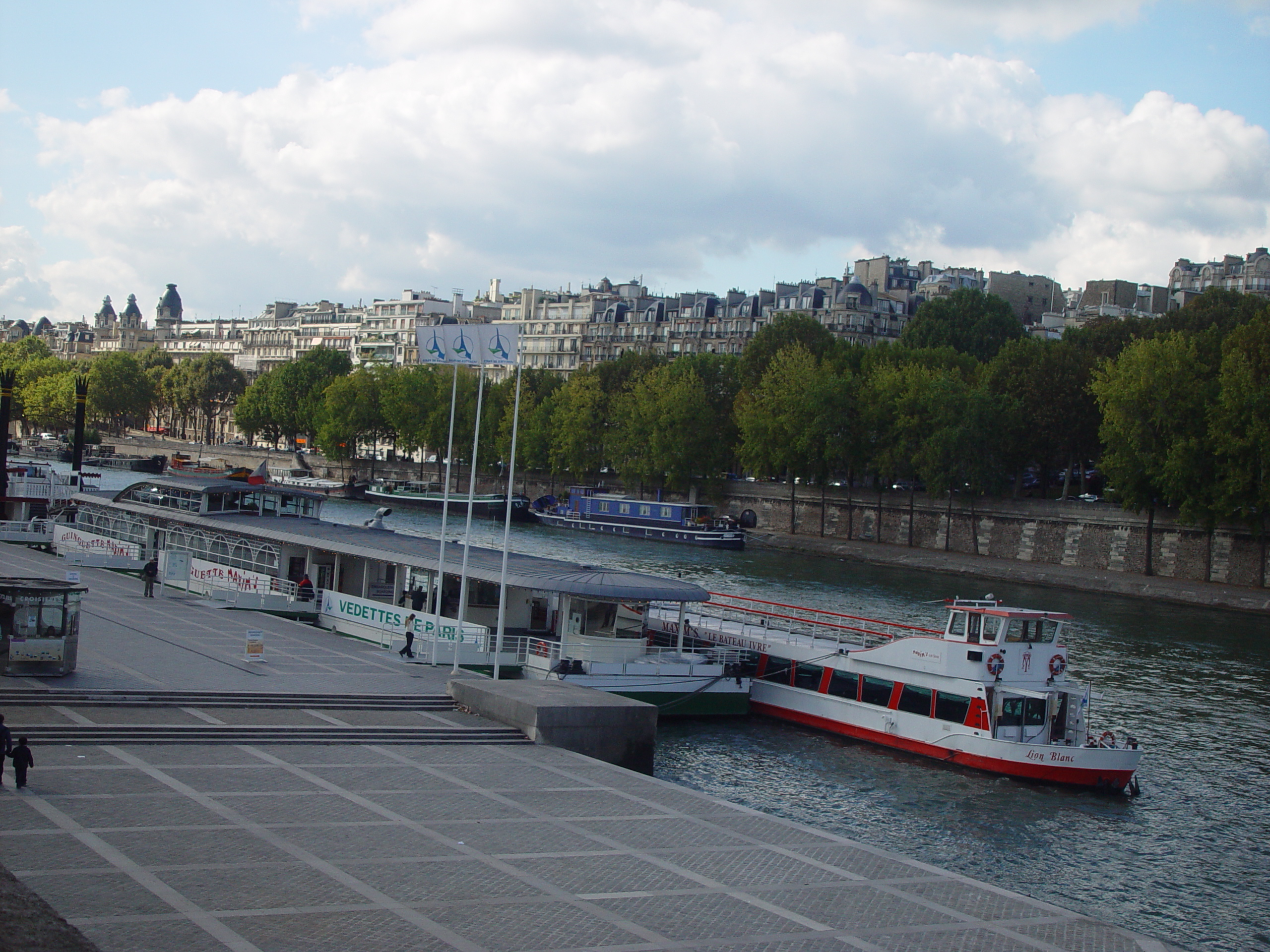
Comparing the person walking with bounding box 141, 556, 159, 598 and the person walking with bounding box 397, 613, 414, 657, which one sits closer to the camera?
the person walking with bounding box 397, 613, 414, 657

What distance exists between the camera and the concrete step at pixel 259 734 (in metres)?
22.2

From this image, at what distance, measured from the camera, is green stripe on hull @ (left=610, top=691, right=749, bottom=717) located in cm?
3441

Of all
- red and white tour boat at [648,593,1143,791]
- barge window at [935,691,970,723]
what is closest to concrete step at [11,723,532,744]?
red and white tour boat at [648,593,1143,791]

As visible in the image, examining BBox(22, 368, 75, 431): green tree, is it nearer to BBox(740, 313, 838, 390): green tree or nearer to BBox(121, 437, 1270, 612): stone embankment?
BBox(740, 313, 838, 390): green tree

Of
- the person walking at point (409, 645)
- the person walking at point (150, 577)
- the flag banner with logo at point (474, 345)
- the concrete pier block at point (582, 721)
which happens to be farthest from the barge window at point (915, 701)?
the person walking at point (150, 577)

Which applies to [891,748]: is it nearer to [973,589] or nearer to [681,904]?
[681,904]

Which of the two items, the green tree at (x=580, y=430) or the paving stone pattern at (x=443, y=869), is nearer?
the paving stone pattern at (x=443, y=869)

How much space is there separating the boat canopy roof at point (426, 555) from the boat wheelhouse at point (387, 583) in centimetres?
7

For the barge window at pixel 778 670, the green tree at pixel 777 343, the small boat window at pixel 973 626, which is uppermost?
the green tree at pixel 777 343

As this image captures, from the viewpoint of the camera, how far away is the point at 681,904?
16.5 meters

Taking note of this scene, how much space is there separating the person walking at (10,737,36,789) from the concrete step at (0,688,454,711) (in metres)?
5.31

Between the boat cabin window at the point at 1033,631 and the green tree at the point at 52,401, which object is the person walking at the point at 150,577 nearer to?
the boat cabin window at the point at 1033,631

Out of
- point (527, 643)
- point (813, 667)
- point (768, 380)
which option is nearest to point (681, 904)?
point (527, 643)

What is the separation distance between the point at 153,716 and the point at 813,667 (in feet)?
63.9
